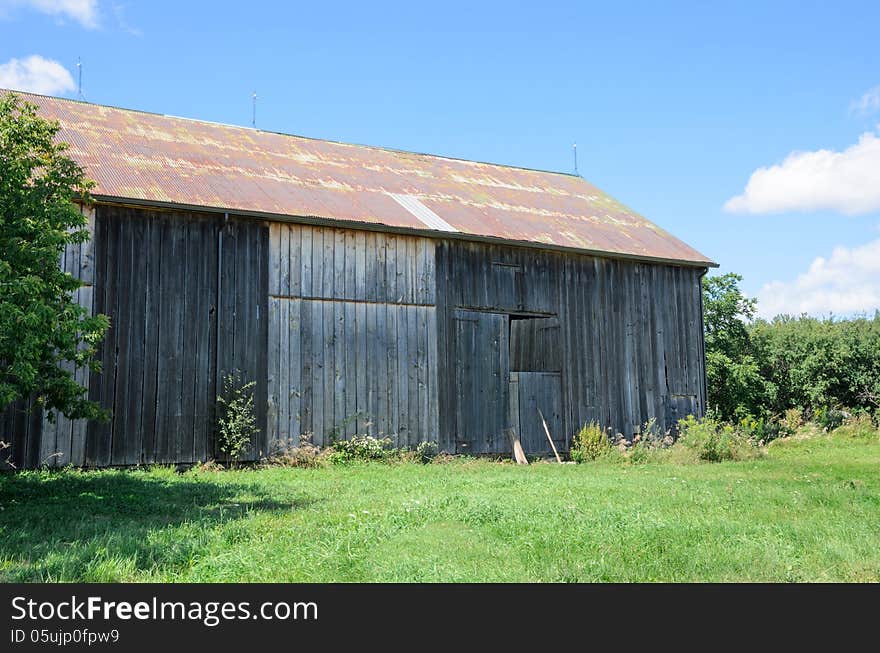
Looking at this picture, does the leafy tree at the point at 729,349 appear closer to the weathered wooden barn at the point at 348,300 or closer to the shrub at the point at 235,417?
the weathered wooden barn at the point at 348,300

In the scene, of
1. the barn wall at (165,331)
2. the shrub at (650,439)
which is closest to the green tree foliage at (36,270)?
the barn wall at (165,331)

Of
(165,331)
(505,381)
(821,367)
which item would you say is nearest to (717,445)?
(505,381)

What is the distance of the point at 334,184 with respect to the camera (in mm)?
17547

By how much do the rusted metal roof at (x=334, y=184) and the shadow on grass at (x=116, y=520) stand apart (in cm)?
496

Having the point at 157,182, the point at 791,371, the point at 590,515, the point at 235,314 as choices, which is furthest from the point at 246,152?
the point at 791,371

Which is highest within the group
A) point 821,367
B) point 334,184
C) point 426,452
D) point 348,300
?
point 334,184

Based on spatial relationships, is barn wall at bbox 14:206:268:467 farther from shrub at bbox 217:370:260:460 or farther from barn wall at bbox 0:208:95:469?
shrub at bbox 217:370:260:460

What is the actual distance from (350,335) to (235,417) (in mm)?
2669

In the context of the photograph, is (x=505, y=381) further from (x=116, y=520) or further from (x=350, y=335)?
(x=116, y=520)

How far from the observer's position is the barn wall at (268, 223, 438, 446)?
1496cm

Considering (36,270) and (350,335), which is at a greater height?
(36,270)

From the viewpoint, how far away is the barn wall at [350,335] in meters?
15.0

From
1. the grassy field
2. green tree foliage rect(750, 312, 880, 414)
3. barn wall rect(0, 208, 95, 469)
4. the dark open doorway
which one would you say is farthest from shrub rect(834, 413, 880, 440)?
barn wall rect(0, 208, 95, 469)
